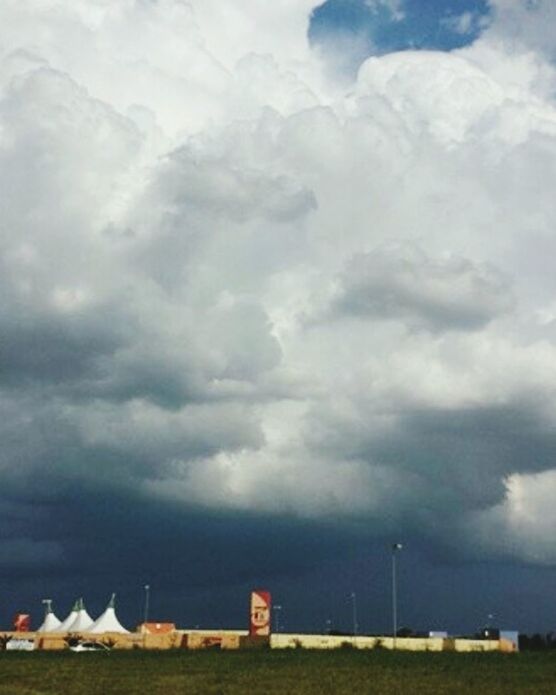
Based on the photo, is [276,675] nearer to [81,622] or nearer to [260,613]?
[260,613]

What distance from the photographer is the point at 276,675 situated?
180 feet

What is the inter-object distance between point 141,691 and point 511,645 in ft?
286

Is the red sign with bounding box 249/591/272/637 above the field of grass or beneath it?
above

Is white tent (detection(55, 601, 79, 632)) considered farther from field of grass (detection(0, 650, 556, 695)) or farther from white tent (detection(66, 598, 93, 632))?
field of grass (detection(0, 650, 556, 695))

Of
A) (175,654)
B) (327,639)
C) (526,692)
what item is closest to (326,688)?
(526,692)

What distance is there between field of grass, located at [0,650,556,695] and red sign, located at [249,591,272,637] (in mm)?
41254

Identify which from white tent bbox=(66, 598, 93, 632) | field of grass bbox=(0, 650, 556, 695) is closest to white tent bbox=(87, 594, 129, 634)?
white tent bbox=(66, 598, 93, 632)

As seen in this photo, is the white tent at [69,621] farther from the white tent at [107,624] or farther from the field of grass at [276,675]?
the field of grass at [276,675]

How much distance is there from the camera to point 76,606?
482 feet

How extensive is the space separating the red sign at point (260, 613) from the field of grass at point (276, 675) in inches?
1624

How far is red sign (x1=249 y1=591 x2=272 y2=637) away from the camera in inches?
4594

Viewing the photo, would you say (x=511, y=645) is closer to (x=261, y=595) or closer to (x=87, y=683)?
(x=261, y=595)

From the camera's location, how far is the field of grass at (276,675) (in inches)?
1812

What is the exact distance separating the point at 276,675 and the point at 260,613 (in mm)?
65679
